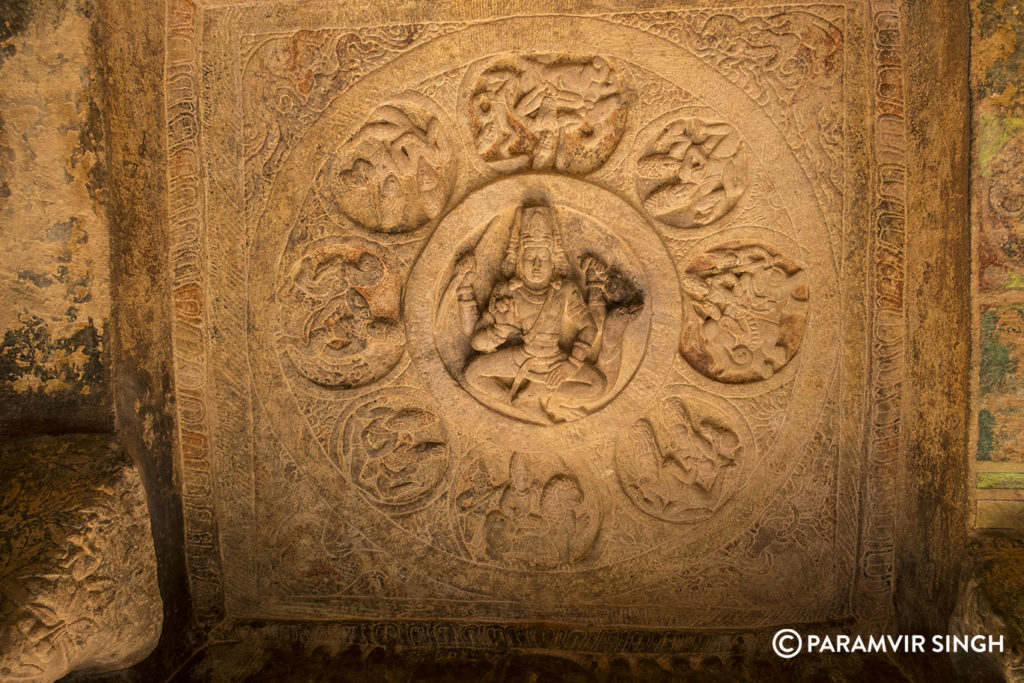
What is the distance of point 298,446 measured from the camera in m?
3.75

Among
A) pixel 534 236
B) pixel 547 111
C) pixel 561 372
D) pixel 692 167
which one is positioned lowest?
pixel 561 372

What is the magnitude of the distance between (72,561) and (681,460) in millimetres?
3007

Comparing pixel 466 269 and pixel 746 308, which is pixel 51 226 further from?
pixel 746 308

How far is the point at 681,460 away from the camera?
A: 3.59 metres

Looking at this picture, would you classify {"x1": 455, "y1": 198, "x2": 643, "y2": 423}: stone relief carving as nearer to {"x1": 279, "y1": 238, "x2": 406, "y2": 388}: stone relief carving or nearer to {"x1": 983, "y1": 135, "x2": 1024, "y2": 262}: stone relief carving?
{"x1": 279, "y1": 238, "x2": 406, "y2": 388}: stone relief carving

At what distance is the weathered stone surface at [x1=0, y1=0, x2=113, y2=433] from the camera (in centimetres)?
303

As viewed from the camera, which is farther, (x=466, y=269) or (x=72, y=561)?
(x=466, y=269)

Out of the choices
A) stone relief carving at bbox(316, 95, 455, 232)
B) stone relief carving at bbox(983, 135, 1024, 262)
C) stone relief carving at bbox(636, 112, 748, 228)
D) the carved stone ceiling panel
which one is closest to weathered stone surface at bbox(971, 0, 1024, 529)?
stone relief carving at bbox(983, 135, 1024, 262)

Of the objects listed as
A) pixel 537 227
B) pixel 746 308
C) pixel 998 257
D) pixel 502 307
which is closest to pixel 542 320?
pixel 502 307

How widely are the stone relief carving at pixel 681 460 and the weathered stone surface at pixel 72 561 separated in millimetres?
2549

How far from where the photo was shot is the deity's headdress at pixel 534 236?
343cm

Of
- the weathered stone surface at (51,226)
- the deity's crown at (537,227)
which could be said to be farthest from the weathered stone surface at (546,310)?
the weathered stone surface at (51,226)

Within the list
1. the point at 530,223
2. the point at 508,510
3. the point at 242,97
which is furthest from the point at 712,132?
the point at 242,97

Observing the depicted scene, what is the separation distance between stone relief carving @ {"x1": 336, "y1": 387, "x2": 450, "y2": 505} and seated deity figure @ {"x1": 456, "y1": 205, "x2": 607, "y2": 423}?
408 mm
